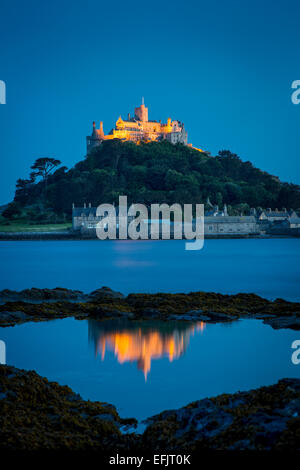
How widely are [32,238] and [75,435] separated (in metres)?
72.8

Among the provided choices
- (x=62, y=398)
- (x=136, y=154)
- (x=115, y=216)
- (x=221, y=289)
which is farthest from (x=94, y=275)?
(x=136, y=154)

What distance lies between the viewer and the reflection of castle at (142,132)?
4067 inches

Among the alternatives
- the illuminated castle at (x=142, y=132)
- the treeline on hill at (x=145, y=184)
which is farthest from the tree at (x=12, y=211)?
the illuminated castle at (x=142, y=132)

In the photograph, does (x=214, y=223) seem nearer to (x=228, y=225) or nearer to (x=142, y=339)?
(x=228, y=225)

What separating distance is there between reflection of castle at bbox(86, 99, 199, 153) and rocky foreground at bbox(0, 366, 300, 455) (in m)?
96.8

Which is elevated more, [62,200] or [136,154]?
[136,154]

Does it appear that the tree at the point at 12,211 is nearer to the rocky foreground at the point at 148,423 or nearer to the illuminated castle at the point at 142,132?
the illuminated castle at the point at 142,132

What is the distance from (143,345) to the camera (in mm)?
11930

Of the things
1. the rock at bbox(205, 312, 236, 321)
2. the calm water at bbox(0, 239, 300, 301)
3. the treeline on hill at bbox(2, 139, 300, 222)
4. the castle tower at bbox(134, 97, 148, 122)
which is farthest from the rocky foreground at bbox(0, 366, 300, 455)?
the castle tower at bbox(134, 97, 148, 122)

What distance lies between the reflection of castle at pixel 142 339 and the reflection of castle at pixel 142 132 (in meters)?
90.5

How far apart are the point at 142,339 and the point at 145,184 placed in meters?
75.6

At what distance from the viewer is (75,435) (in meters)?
6.53

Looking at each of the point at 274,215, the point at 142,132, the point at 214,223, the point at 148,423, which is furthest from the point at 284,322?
the point at 142,132
